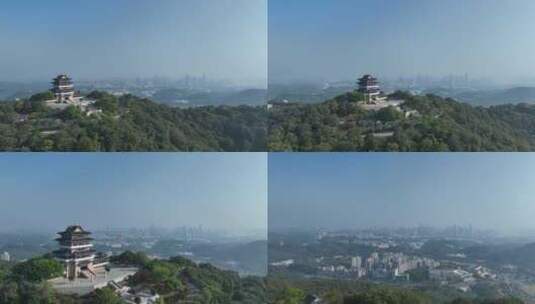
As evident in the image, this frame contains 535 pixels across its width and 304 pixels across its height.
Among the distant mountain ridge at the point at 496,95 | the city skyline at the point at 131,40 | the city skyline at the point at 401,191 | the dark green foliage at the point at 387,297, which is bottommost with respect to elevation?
the dark green foliage at the point at 387,297

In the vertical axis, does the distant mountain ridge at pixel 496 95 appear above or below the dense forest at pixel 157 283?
above

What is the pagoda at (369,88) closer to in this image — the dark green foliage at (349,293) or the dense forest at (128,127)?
the dense forest at (128,127)

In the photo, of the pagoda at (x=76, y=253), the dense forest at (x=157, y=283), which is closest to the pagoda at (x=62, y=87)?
the pagoda at (x=76, y=253)

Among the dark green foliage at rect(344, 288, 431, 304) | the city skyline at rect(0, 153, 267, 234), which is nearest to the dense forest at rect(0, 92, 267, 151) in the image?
the city skyline at rect(0, 153, 267, 234)

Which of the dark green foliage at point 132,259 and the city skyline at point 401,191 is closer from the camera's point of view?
the city skyline at point 401,191

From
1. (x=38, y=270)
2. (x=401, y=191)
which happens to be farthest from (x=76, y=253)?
(x=401, y=191)

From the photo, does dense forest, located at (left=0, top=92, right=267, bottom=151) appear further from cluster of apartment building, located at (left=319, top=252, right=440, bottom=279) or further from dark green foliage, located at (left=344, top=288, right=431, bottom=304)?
dark green foliage, located at (left=344, top=288, right=431, bottom=304)

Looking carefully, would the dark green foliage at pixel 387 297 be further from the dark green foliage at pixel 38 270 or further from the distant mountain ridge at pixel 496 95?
the dark green foliage at pixel 38 270

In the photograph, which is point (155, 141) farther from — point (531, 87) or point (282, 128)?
point (531, 87)
